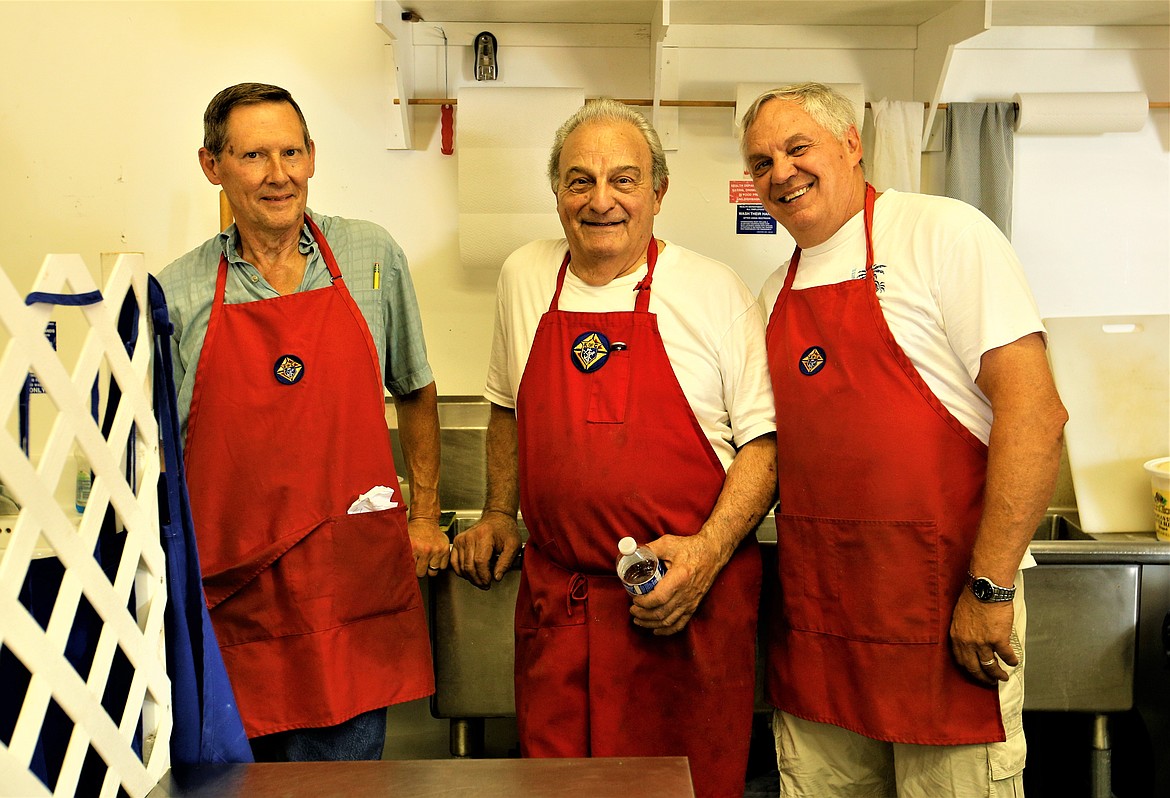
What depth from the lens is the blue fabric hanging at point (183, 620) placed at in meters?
1.15

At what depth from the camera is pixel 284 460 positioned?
5.24 feet

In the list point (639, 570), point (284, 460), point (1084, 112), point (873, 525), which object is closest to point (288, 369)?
point (284, 460)

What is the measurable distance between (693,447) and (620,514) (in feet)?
0.54

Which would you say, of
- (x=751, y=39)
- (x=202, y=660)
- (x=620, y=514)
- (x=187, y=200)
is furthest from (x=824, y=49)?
(x=202, y=660)

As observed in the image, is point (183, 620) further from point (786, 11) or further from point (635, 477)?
point (786, 11)

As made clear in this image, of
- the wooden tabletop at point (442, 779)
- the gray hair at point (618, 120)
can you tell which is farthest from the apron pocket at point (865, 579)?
the gray hair at point (618, 120)

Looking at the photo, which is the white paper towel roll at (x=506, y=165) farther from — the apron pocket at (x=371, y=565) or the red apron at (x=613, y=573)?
the apron pocket at (x=371, y=565)

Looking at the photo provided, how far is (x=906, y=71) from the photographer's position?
8.11ft

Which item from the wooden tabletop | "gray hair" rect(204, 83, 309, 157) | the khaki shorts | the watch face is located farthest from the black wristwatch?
"gray hair" rect(204, 83, 309, 157)

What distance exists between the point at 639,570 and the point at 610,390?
30 cm

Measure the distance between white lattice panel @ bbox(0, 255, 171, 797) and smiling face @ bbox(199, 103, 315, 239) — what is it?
1.76ft

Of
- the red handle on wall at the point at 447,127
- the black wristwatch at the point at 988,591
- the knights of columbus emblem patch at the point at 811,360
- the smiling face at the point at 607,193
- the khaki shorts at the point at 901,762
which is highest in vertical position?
the red handle on wall at the point at 447,127

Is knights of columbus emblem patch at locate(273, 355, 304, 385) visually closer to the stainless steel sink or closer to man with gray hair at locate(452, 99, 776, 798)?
man with gray hair at locate(452, 99, 776, 798)

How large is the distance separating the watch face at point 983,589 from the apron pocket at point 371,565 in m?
0.93
